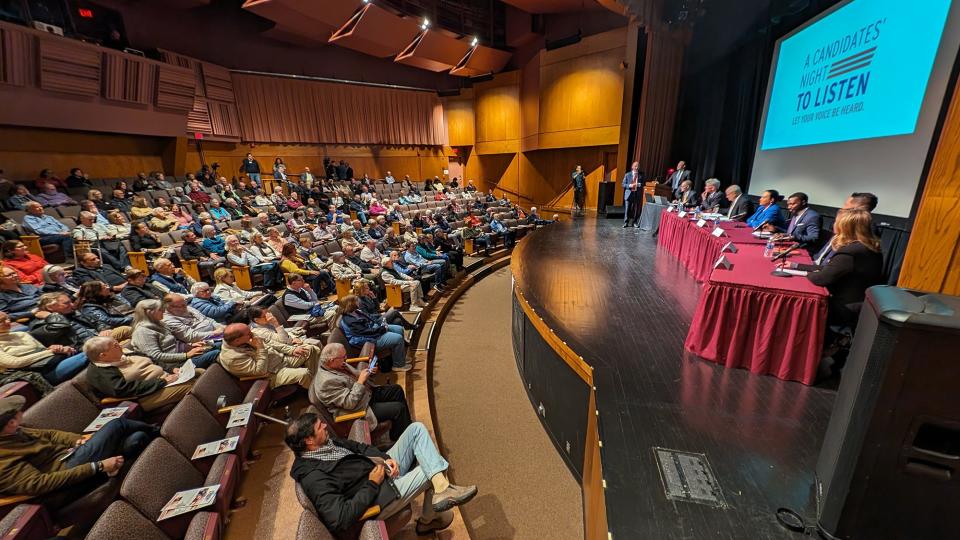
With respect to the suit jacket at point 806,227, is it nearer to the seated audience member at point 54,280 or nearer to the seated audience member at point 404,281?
the seated audience member at point 404,281

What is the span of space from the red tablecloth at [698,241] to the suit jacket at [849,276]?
1.05 metres

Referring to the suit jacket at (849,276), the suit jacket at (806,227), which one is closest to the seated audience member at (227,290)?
the suit jacket at (849,276)

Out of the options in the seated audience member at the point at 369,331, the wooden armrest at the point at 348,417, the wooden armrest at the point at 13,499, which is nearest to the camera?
the wooden armrest at the point at 13,499

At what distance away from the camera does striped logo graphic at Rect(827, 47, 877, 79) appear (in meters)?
3.05

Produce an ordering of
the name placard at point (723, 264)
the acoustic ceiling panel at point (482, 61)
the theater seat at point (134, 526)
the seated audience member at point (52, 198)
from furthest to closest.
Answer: the acoustic ceiling panel at point (482, 61), the seated audience member at point (52, 198), the name placard at point (723, 264), the theater seat at point (134, 526)

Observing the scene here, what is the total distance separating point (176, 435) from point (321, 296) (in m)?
2.89

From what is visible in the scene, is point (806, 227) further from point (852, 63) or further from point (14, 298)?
point (14, 298)

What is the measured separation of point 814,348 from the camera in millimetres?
1955

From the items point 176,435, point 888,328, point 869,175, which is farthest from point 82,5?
point 869,175

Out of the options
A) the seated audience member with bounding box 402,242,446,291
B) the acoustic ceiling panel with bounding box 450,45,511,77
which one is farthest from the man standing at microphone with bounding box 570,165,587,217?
the seated audience member with bounding box 402,242,446,291

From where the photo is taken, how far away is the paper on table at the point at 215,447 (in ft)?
5.70

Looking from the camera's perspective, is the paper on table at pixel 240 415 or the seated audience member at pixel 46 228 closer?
the paper on table at pixel 240 415

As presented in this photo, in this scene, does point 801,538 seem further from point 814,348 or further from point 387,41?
point 387,41

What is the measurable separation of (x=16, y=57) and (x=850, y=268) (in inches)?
373
